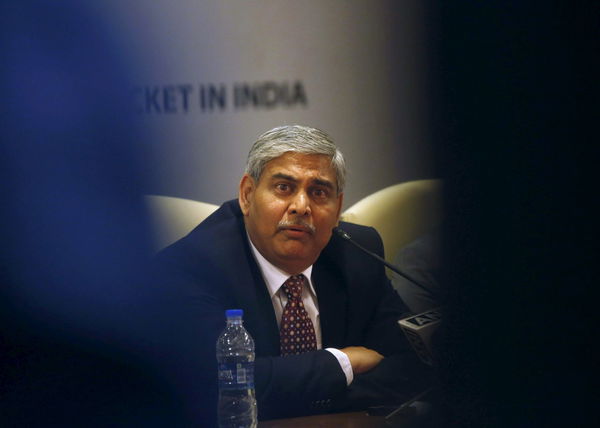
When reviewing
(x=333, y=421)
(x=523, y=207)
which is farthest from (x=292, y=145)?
(x=523, y=207)

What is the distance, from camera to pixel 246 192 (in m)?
1.79

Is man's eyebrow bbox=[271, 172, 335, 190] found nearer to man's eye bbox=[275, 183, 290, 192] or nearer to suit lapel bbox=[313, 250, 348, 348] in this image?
man's eye bbox=[275, 183, 290, 192]

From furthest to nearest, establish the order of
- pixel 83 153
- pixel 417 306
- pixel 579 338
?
pixel 417 306 → pixel 83 153 → pixel 579 338

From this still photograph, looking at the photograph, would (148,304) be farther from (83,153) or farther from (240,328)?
(83,153)

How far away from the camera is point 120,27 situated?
1.50 m

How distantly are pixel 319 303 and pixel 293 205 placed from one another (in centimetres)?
29

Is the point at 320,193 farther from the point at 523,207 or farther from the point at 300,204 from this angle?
the point at 523,207

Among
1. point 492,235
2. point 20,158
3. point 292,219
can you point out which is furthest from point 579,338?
point 292,219

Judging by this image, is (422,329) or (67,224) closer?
(422,329)

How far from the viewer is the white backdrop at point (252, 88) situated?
5.06 feet

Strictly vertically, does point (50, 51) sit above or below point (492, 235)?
above

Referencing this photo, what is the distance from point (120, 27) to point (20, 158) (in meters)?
0.36

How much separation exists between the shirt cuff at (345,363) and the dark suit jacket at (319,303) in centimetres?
1

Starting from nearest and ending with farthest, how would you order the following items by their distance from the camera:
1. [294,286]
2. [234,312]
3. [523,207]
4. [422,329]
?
1. [523,207]
2. [422,329]
3. [234,312]
4. [294,286]
